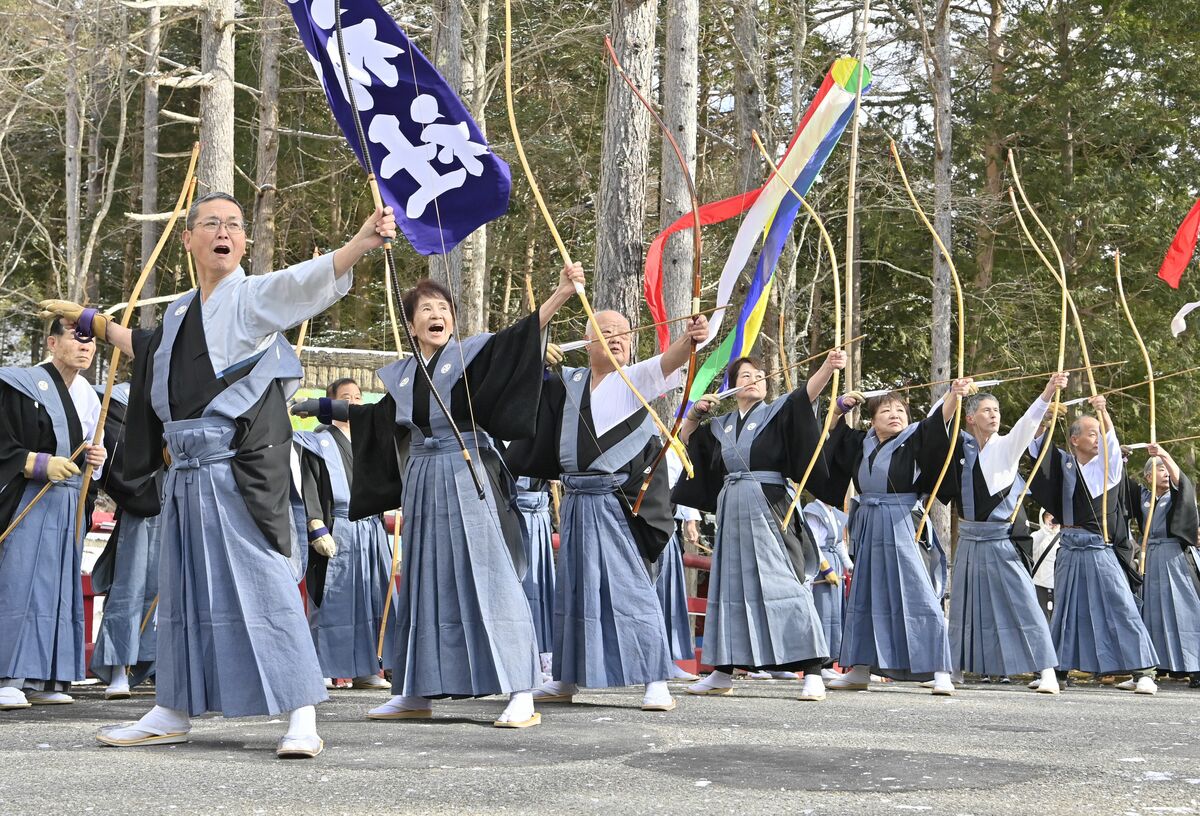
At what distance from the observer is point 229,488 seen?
4410 mm

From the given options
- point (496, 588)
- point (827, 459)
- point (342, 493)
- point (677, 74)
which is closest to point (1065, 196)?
point (677, 74)

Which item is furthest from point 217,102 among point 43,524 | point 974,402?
point 974,402

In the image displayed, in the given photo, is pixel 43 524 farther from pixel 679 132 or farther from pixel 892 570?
pixel 679 132

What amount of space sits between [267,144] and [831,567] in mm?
9291

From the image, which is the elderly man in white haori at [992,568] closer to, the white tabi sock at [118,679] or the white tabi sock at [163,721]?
the white tabi sock at [118,679]

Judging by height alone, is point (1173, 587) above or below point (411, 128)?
below

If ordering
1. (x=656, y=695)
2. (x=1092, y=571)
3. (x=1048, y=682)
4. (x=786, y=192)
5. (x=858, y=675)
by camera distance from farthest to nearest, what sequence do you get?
(x=1092, y=571), (x=1048, y=682), (x=858, y=675), (x=786, y=192), (x=656, y=695)

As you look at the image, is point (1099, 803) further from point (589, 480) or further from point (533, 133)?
point (533, 133)

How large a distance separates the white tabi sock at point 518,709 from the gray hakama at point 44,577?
224cm

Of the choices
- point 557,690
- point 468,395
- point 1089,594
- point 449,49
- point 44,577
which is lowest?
point 557,690

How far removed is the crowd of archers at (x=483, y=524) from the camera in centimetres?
441

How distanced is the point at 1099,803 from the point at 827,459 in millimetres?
4119

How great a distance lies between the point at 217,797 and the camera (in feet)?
11.4

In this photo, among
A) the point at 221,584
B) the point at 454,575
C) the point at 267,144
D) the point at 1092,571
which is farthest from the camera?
the point at 267,144
